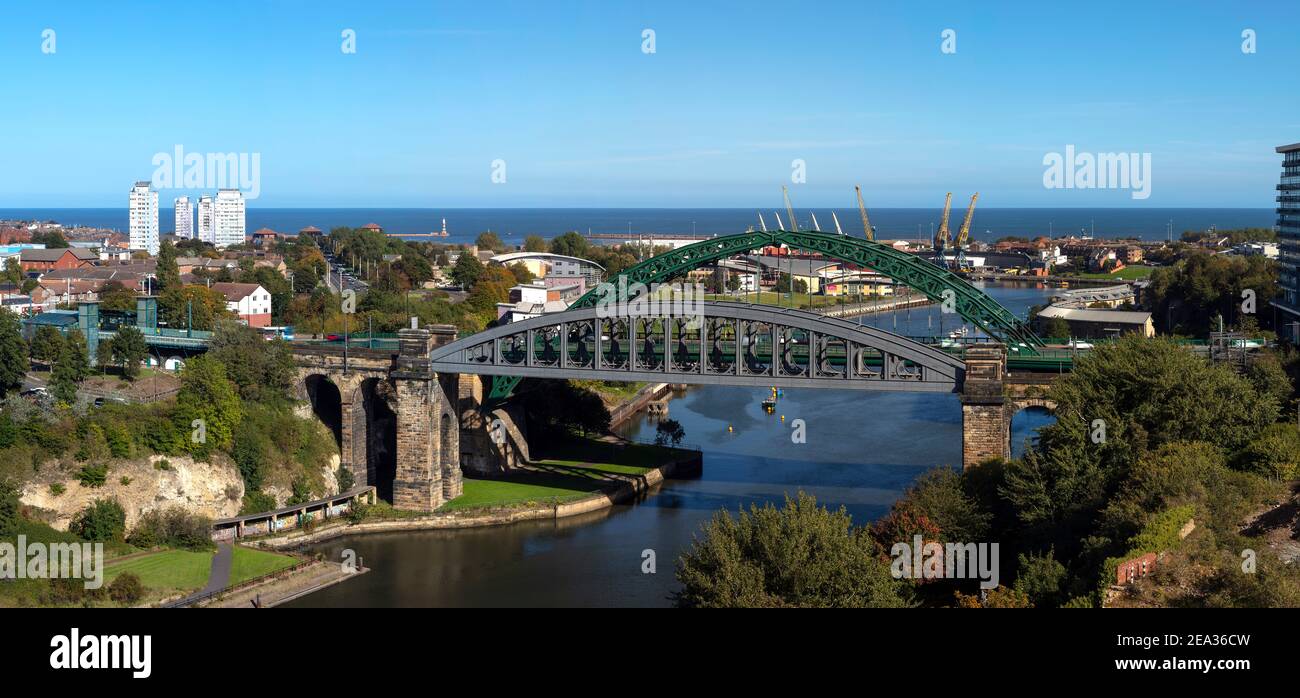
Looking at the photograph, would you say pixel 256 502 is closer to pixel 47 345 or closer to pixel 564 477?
pixel 564 477

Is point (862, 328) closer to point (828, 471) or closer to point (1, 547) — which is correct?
point (828, 471)

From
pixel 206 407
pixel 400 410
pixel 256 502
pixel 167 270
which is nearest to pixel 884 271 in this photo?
pixel 400 410

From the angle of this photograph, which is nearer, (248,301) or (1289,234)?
(1289,234)

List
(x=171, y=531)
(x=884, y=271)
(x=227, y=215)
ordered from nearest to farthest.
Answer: (x=171, y=531)
(x=884, y=271)
(x=227, y=215)

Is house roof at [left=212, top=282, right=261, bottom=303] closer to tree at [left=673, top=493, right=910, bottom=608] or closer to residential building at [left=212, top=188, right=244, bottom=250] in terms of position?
tree at [left=673, top=493, right=910, bottom=608]

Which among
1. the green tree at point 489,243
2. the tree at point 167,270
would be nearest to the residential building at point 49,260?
the tree at point 167,270
